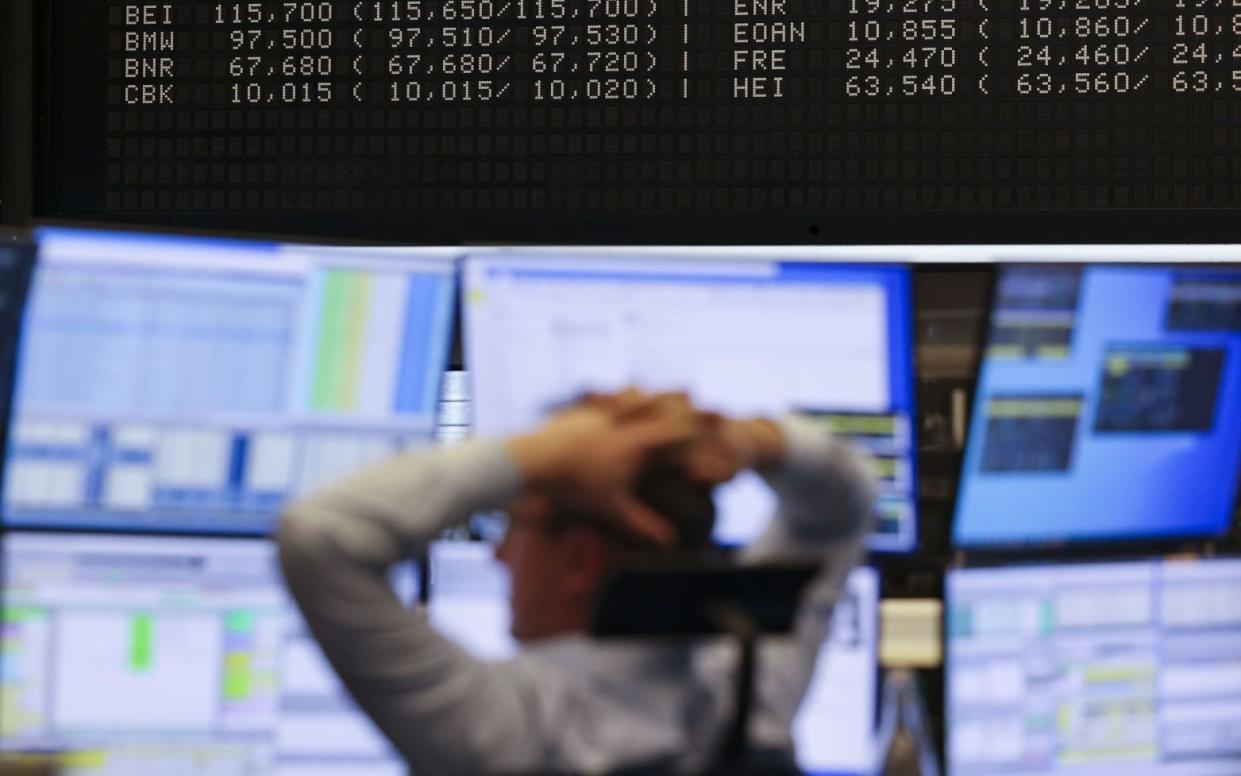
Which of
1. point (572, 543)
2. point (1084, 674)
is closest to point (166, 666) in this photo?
point (572, 543)

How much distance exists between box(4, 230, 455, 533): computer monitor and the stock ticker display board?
47.7 inches

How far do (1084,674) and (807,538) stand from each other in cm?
62

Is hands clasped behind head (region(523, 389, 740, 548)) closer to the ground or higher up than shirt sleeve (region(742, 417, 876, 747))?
higher up

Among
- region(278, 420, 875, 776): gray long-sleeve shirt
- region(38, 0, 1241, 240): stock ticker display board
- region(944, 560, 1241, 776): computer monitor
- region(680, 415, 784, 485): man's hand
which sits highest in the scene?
region(38, 0, 1241, 240): stock ticker display board

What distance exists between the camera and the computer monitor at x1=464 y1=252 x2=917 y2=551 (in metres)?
1.82

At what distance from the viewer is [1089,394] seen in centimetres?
183

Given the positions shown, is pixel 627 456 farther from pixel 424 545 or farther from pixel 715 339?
pixel 715 339

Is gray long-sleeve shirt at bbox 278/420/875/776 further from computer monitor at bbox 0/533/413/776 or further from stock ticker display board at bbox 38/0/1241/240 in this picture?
stock ticker display board at bbox 38/0/1241/240

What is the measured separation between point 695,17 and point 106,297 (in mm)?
1511

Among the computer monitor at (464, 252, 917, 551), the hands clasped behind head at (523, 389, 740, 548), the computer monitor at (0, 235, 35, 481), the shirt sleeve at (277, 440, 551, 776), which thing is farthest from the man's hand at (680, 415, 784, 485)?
the computer monitor at (0, 235, 35, 481)

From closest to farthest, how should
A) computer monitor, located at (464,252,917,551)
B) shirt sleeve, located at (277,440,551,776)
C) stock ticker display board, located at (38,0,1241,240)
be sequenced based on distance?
shirt sleeve, located at (277,440,551,776)
computer monitor, located at (464,252,917,551)
stock ticker display board, located at (38,0,1241,240)

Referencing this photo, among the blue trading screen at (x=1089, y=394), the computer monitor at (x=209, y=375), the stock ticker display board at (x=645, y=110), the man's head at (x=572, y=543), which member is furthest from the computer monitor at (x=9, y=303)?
the stock ticker display board at (x=645, y=110)

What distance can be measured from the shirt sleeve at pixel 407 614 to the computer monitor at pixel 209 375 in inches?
26.5

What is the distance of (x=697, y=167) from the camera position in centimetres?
300
